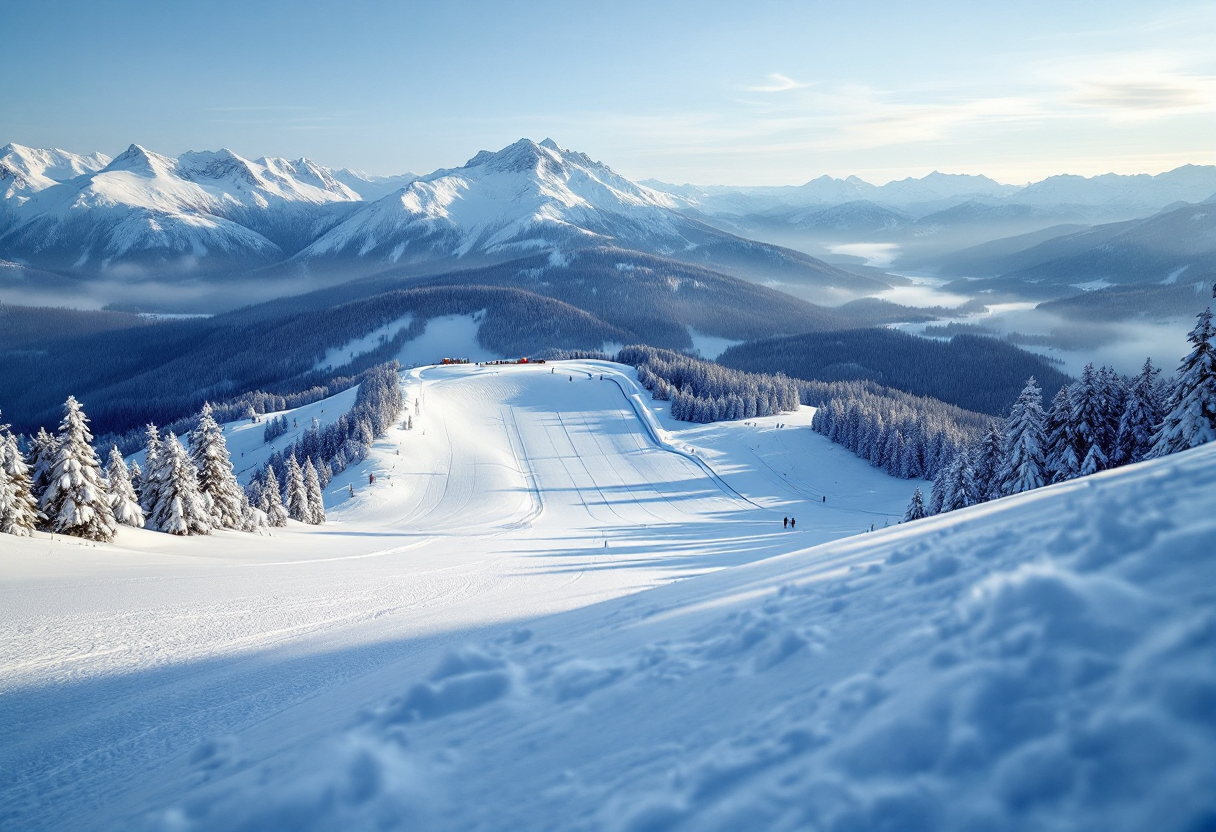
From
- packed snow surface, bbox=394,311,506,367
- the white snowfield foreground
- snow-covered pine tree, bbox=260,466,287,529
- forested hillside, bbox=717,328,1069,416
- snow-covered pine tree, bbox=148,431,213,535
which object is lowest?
forested hillside, bbox=717,328,1069,416

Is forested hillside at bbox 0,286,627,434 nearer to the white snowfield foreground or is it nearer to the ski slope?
the ski slope

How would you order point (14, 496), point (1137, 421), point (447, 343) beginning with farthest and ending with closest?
point (447, 343) < point (1137, 421) < point (14, 496)

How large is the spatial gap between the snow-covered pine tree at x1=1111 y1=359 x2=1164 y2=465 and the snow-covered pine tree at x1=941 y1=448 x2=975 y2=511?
6.40 m

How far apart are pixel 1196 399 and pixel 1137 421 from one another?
9.13 meters

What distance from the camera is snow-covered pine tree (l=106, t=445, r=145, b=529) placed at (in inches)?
890

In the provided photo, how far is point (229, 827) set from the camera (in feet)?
10.7

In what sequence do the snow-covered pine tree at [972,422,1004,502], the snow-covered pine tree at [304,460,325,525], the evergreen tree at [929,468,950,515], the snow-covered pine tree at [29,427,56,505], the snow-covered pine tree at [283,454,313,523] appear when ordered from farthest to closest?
the snow-covered pine tree at [304,460,325,525], the snow-covered pine tree at [283,454,313,523], the evergreen tree at [929,468,950,515], the snow-covered pine tree at [972,422,1004,502], the snow-covered pine tree at [29,427,56,505]

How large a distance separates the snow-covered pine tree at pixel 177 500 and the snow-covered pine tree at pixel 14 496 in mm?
4110

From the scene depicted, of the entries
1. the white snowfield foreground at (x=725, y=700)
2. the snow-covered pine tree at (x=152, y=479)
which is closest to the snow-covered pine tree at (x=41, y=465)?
the snow-covered pine tree at (x=152, y=479)

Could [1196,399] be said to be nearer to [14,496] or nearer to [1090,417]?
[1090,417]

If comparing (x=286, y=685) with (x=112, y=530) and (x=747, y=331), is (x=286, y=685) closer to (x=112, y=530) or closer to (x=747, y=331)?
(x=112, y=530)

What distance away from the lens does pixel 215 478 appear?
27.6 meters

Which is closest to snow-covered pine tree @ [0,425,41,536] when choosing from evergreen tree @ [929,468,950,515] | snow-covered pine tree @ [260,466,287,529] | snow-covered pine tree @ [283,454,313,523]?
snow-covered pine tree @ [260,466,287,529]

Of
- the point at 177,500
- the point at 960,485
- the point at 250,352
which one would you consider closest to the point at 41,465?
the point at 177,500
